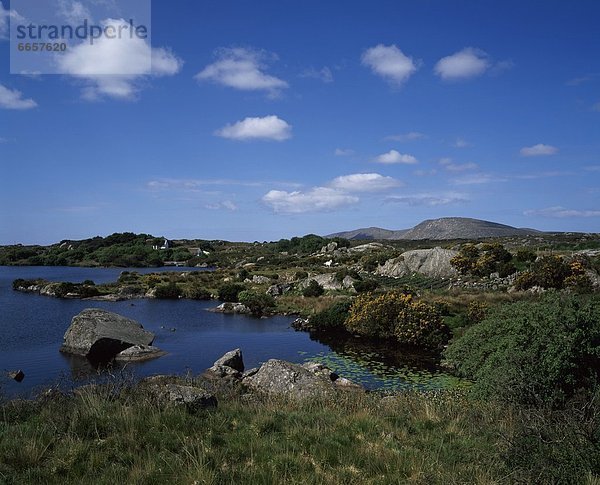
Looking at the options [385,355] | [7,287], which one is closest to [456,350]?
[385,355]

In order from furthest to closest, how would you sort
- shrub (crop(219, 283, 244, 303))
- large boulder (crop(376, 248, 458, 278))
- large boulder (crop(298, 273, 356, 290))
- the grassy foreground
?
1. large boulder (crop(376, 248, 458, 278))
2. large boulder (crop(298, 273, 356, 290))
3. shrub (crop(219, 283, 244, 303))
4. the grassy foreground

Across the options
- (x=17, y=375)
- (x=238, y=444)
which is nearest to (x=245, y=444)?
(x=238, y=444)

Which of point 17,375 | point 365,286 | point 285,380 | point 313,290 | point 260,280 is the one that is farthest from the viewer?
point 260,280

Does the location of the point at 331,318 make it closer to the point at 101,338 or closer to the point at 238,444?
the point at 101,338

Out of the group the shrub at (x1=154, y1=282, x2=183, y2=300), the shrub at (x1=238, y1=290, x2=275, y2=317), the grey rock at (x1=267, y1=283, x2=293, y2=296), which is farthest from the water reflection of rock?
the shrub at (x1=154, y1=282, x2=183, y2=300)

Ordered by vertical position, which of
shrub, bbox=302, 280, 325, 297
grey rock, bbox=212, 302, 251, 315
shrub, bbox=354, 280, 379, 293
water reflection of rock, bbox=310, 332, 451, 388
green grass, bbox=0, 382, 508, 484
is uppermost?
green grass, bbox=0, 382, 508, 484

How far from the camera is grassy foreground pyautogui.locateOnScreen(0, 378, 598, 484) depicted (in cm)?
581

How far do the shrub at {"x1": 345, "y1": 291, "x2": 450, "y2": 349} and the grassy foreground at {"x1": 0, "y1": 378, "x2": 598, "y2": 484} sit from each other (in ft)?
59.7

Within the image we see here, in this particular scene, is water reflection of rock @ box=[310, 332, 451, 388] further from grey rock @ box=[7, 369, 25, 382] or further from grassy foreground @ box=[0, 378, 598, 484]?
grey rock @ box=[7, 369, 25, 382]

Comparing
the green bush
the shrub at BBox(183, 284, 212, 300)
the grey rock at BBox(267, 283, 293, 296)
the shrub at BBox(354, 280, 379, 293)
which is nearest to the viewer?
the green bush

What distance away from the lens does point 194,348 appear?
2611 cm

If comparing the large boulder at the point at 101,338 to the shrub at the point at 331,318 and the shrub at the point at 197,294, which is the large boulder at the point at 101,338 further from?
the shrub at the point at 197,294

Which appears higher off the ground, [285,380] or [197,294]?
[285,380]

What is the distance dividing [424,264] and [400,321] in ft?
89.7
